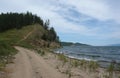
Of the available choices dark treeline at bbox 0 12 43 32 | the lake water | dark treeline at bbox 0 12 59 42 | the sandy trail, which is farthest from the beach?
dark treeline at bbox 0 12 43 32

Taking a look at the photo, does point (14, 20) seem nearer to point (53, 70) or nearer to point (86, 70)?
point (86, 70)

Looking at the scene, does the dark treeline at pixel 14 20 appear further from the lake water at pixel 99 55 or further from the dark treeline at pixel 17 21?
the lake water at pixel 99 55

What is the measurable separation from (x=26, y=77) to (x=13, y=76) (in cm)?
133

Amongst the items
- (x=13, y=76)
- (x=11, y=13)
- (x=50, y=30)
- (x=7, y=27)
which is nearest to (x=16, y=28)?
(x=7, y=27)

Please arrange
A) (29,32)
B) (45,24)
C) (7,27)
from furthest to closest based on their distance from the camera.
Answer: (45,24) < (7,27) < (29,32)

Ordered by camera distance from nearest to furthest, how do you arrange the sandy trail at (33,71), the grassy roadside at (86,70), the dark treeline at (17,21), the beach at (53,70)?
the sandy trail at (33,71)
the beach at (53,70)
the grassy roadside at (86,70)
the dark treeline at (17,21)

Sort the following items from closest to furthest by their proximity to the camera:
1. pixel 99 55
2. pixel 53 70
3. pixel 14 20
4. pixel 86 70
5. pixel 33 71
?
pixel 33 71 < pixel 53 70 < pixel 86 70 < pixel 99 55 < pixel 14 20

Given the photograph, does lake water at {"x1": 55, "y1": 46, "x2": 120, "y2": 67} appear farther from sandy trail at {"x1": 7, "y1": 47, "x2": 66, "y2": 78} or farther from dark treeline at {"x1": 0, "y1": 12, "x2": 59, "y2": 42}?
dark treeline at {"x1": 0, "y1": 12, "x2": 59, "y2": 42}

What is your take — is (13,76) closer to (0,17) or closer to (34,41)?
(34,41)

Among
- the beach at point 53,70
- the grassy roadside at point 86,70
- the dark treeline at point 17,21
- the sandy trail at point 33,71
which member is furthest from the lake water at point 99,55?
the dark treeline at point 17,21

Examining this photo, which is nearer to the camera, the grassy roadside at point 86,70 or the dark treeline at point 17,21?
the grassy roadside at point 86,70

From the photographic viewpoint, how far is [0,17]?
149750 mm

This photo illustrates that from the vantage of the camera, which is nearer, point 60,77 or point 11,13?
point 60,77

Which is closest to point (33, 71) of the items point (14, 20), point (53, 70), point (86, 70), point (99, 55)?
point (53, 70)
